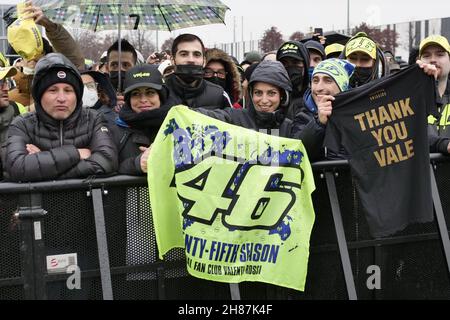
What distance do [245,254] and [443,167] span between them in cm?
175

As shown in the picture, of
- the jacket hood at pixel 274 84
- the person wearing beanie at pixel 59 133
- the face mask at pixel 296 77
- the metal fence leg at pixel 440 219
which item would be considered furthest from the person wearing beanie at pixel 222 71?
the metal fence leg at pixel 440 219

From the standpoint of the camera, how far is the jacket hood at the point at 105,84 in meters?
5.31

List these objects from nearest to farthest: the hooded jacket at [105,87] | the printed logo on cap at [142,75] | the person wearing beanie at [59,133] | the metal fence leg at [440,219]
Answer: the person wearing beanie at [59,133], the metal fence leg at [440,219], the printed logo on cap at [142,75], the hooded jacket at [105,87]

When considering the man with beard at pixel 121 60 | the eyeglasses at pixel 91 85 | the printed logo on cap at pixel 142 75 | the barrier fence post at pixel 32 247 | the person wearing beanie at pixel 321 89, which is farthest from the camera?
the man with beard at pixel 121 60

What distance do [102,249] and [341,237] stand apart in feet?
5.30

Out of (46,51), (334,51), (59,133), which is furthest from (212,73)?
(59,133)

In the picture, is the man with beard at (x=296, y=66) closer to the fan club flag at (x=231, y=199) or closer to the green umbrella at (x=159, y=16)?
the green umbrella at (x=159, y=16)

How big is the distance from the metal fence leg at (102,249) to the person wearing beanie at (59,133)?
0.25m

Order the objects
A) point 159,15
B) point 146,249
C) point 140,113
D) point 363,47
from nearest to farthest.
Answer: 1. point 146,249
2. point 140,113
3. point 363,47
4. point 159,15

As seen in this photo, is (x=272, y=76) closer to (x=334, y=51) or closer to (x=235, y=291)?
(x=235, y=291)

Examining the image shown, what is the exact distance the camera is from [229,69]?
6.32 meters

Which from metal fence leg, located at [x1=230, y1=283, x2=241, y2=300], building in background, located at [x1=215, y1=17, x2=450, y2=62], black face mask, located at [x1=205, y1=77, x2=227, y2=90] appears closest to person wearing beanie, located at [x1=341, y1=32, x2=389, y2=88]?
black face mask, located at [x1=205, y1=77, x2=227, y2=90]

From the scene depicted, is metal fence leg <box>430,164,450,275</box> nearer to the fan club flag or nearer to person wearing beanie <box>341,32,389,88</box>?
the fan club flag
